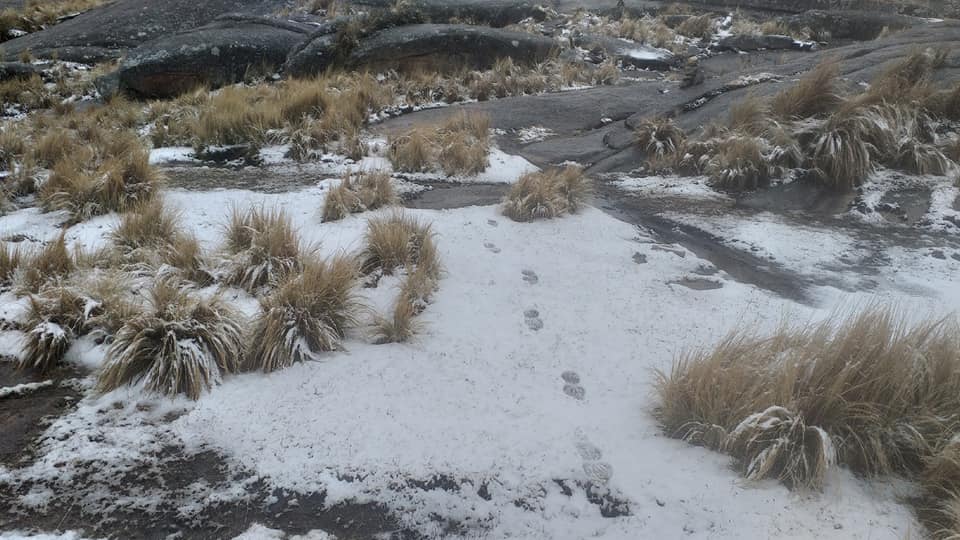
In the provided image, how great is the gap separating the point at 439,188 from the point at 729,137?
3101mm

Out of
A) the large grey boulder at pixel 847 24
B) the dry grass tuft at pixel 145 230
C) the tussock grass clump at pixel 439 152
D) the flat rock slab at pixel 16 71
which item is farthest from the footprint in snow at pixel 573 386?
the large grey boulder at pixel 847 24

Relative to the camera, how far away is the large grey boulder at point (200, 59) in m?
11.0

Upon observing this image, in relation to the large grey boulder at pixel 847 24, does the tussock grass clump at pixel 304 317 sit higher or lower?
lower

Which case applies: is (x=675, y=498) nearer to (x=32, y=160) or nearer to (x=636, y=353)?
(x=636, y=353)

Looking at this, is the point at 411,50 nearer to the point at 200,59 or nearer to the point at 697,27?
the point at 200,59

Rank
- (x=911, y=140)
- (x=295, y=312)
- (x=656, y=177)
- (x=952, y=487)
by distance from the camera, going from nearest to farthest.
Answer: (x=952, y=487), (x=295, y=312), (x=911, y=140), (x=656, y=177)

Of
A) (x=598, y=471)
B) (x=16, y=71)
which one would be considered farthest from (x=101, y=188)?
(x=16, y=71)

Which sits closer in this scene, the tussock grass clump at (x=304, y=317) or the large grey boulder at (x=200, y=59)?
the tussock grass clump at (x=304, y=317)

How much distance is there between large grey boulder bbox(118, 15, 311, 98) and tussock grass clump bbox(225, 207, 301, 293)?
7.86m

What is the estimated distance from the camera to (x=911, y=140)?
6176 millimetres

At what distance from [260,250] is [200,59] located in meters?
8.68

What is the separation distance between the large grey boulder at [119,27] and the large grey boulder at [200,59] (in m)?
2.68

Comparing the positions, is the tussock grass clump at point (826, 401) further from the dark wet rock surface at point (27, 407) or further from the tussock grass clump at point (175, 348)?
the dark wet rock surface at point (27, 407)

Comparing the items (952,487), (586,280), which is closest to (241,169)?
(586,280)
